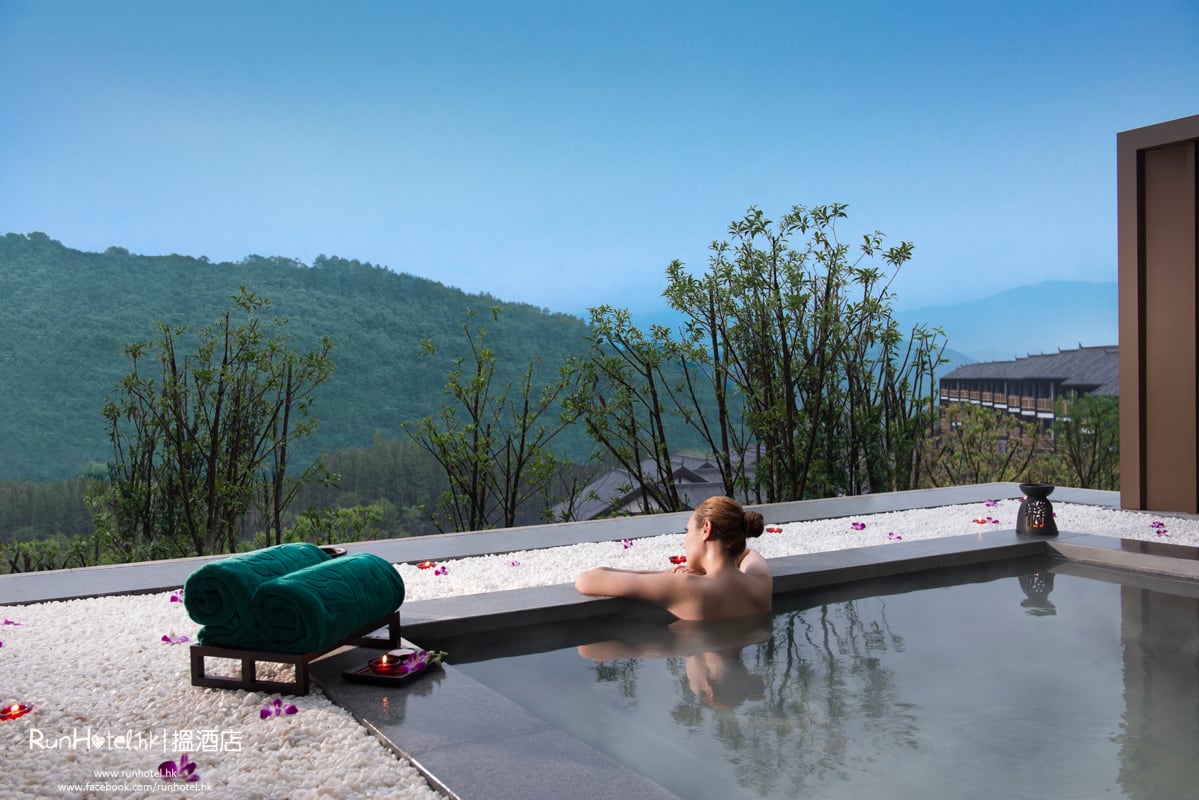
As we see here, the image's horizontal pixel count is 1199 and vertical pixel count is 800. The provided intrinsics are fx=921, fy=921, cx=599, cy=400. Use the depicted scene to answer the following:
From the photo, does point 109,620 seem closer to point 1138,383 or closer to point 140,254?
point 1138,383

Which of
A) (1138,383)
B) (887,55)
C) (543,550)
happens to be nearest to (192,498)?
(543,550)

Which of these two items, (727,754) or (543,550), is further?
(543,550)

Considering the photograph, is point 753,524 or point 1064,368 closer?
point 753,524

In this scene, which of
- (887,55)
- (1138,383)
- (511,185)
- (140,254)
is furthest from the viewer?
(511,185)

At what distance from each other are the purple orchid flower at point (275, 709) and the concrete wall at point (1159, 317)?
5.48m

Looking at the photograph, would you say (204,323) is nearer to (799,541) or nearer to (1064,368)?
(799,541)

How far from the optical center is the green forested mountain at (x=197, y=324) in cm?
792

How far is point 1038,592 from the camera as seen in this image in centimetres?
406

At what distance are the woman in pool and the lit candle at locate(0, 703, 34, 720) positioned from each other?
1.83m

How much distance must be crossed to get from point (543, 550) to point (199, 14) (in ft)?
28.2

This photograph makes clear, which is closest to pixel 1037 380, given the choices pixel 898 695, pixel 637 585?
pixel 637 585

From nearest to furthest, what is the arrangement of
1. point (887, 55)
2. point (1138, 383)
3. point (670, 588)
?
point (670, 588) → point (1138, 383) → point (887, 55)

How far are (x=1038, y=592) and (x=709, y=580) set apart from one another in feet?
5.35

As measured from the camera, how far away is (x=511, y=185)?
16188mm
